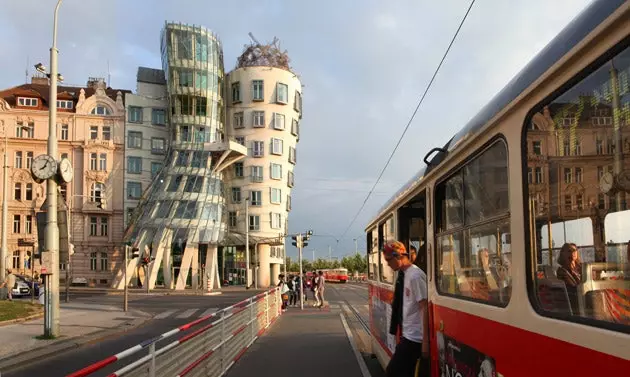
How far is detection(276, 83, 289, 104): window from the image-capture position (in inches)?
2463

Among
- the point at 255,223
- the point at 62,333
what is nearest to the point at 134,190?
the point at 255,223

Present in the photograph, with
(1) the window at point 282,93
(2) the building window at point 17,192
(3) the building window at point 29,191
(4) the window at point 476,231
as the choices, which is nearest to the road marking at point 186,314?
(4) the window at point 476,231

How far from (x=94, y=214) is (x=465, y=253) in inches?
2304

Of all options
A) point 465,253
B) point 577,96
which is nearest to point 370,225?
point 465,253

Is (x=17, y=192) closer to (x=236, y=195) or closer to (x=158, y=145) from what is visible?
(x=158, y=145)

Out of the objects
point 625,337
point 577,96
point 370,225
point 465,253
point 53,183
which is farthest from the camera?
point 53,183

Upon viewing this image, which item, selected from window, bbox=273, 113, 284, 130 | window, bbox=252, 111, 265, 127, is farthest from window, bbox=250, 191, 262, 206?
window, bbox=273, 113, 284, 130

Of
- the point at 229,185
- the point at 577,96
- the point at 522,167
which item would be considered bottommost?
the point at 522,167

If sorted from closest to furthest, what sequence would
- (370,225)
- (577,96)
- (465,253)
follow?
(577,96), (465,253), (370,225)

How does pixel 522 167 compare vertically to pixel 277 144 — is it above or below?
below

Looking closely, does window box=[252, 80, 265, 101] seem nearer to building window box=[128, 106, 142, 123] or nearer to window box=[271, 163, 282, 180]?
window box=[271, 163, 282, 180]

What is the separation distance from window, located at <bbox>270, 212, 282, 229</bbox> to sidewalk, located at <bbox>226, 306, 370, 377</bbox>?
147ft

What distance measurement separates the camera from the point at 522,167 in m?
3.00

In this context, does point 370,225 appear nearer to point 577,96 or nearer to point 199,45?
point 577,96
